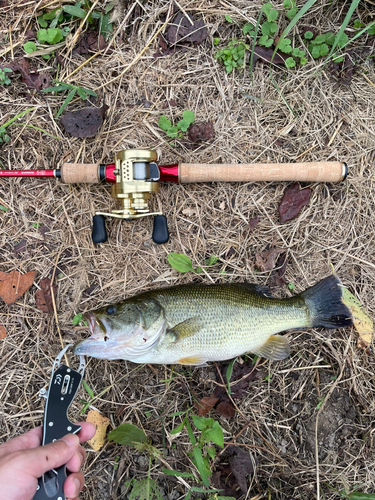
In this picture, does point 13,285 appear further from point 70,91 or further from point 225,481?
point 225,481

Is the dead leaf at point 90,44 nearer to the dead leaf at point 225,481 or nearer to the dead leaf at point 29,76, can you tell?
the dead leaf at point 29,76

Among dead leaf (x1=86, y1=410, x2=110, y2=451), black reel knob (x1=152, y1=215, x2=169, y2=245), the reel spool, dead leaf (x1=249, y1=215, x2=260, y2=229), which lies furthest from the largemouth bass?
dead leaf (x1=86, y1=410, x2=110, y2=451)

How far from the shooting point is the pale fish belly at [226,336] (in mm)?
2721

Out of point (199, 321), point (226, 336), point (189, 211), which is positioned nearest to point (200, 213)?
point (189, 211)

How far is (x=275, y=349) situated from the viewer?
9.71 ft

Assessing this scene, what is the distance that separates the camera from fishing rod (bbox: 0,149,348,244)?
9.48ft

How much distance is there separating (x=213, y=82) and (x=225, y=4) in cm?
73

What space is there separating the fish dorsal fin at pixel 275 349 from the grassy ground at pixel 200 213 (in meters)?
0.29

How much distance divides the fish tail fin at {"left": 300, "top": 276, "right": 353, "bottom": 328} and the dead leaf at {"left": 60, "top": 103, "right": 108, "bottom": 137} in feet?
8.04

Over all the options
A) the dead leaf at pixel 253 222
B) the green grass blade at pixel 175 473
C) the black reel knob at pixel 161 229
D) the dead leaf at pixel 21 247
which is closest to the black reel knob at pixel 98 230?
the black reel knob at pixel 161 229

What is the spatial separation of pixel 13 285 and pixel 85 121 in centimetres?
171

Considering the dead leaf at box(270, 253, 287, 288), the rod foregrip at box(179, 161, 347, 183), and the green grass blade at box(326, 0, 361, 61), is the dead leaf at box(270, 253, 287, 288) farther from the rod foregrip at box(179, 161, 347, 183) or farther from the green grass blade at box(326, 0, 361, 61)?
the green grass blade at box(326, 0, 361, 61)

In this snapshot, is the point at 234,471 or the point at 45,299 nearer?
the point at 234,471

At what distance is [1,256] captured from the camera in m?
3.30
